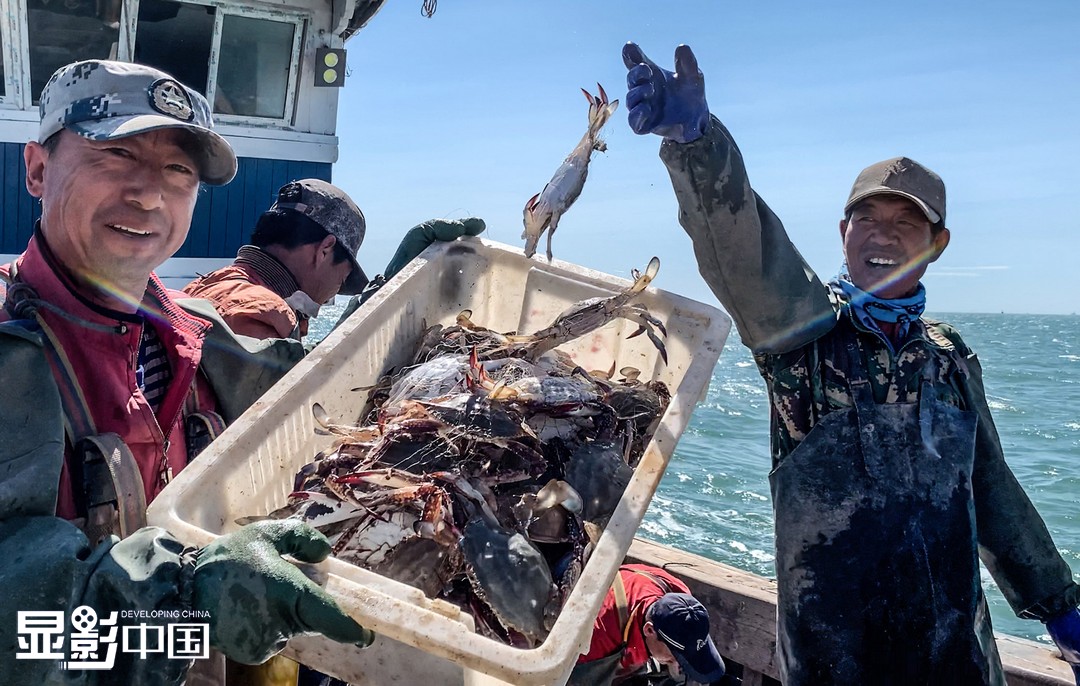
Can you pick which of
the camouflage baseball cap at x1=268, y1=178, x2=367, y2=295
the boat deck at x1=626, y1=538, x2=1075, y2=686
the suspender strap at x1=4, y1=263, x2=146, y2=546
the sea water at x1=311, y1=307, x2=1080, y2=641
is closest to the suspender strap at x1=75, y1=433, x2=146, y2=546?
the suspender strap at x1=4, y1=263, x2=146, y2=546

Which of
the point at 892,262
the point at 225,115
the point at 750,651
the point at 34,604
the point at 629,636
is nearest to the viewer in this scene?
the point at 34,604

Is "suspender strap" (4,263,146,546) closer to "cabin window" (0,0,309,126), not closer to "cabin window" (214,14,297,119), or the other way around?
"cabin window" (0,0,309,126)

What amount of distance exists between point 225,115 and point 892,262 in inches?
240

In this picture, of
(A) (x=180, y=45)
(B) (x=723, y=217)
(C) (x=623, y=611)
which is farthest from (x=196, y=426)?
(A) (x=180, y=45)

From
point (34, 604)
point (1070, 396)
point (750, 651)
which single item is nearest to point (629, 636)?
point (750, 651)

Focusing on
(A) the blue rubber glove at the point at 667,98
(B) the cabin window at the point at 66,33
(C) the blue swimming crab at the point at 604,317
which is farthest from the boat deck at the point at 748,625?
(B) the cabin window at the point at 66,33

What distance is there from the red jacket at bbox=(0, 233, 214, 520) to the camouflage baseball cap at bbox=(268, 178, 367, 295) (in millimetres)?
1526

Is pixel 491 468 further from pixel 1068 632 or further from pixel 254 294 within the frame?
pixel 1068 632

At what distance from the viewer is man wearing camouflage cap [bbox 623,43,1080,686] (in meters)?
2.59

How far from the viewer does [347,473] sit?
274cm

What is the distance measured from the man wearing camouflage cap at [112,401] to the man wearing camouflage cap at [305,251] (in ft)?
3.94

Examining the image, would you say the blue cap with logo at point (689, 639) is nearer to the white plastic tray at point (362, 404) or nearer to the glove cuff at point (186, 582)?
the white plastic tray at point (362, 404)

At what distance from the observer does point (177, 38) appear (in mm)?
6719

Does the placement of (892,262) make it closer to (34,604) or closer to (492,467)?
(492,467)
